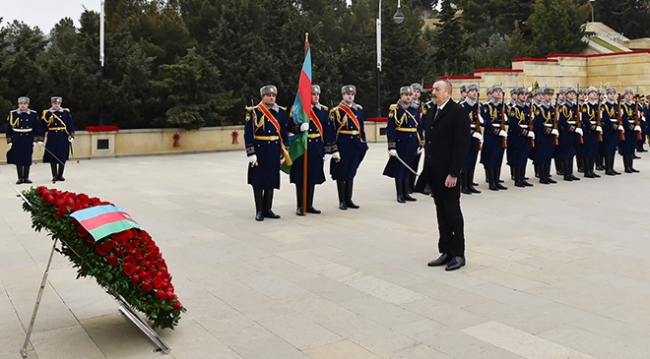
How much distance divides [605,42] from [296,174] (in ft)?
99.5

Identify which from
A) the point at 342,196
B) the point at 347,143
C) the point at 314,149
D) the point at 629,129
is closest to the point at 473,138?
the point at 347,143

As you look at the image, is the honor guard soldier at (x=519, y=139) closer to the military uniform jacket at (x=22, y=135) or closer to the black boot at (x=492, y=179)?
the black boot at (x=492, y=179)

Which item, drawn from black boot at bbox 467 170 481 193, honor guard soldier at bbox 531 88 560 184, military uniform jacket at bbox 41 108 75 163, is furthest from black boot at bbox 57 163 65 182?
honor guard soldier at bbox 531 88 560 184

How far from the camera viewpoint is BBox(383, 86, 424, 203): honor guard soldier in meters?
11.5

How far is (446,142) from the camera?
22.9 feet

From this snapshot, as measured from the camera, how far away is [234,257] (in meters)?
7.64

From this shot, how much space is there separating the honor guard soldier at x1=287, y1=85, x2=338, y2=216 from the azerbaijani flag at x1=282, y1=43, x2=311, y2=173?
0.06 m

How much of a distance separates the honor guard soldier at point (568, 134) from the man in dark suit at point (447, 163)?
8.00 metres

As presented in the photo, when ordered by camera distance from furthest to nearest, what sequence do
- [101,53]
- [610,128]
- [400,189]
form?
[101,53] < [610,128] < [400,189]

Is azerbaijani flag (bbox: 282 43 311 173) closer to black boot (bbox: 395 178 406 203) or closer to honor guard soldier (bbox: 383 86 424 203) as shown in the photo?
honor guard soldier (bbox: 383 86 424 203)

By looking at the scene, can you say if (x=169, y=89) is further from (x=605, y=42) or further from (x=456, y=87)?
Result: (x=605, y=42)

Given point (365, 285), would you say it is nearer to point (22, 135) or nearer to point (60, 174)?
point (60, 174)

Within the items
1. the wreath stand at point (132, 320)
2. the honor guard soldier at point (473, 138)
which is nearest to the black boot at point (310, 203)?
the honor guard soldier at point (473, 138)

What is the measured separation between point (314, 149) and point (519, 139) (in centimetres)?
492
